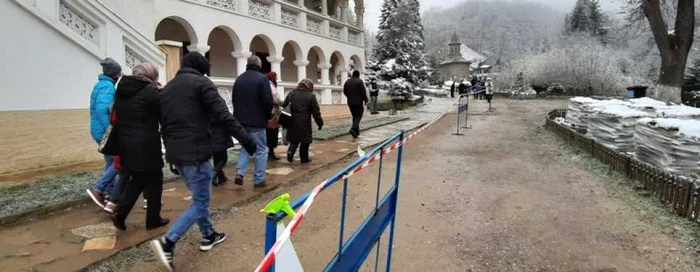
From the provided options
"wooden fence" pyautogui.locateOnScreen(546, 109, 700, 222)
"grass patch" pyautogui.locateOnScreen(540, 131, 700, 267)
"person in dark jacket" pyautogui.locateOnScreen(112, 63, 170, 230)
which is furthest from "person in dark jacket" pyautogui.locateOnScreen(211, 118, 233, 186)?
"wooden fence" pyautogui.locateOnScreen(546, 109, 700, 222)

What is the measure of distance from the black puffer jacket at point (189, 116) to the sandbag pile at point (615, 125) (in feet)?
24.5

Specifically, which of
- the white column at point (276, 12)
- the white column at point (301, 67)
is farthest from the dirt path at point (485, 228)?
the white column at point (301, 67)

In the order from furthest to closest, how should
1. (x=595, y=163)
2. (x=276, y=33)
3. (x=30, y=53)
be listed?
(x=276, y=33), (x=595, y=163), (x=30, y=53)

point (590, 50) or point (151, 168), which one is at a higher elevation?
point (590, 50)

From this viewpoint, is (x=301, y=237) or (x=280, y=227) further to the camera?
(x=301, y=237)

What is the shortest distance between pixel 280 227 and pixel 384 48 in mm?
38846

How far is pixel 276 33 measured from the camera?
46.1ft

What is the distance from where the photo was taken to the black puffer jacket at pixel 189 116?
3652 millimetres

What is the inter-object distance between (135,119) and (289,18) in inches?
455

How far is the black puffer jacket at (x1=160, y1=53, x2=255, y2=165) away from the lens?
12.0 ft

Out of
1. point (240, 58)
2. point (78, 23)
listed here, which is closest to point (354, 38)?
point (240, 58)

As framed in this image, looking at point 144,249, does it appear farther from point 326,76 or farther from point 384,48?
point 384,48

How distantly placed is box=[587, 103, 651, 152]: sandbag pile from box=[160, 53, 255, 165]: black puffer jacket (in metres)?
7.47

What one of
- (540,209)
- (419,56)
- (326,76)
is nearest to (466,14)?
(419,56)
